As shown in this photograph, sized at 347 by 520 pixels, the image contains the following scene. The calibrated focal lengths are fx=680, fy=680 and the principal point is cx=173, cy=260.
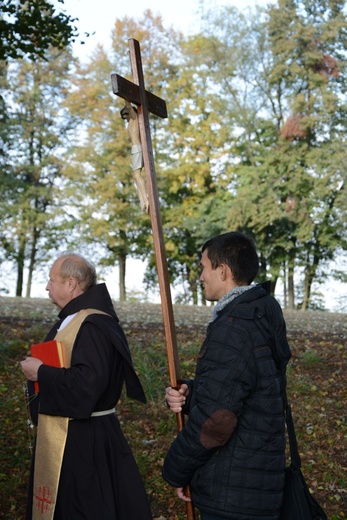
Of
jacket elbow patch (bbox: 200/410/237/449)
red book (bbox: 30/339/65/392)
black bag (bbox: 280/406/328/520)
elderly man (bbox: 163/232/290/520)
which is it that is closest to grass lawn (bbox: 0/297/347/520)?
red book (bbox: 30/339/65/392)

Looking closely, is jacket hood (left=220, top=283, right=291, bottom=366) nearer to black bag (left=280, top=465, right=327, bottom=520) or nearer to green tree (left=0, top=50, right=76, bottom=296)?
black bag (left=280, top=465, right=327, bottom=520)

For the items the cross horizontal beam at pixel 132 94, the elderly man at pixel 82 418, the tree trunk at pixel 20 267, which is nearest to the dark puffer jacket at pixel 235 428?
the elderly man at pixel 82 418

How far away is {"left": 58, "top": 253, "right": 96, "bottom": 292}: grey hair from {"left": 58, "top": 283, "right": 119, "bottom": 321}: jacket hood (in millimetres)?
54

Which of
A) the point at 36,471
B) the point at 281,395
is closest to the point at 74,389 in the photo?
the point at 36,471

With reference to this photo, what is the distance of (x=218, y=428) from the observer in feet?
9.61

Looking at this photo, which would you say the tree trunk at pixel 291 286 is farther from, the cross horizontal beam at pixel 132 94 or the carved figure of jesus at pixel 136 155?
the carved figure of jesus at pixel 136 155

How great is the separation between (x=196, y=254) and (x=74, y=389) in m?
24.9

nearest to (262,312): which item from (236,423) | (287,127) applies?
(236,423)

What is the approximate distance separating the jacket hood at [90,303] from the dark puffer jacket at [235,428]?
3.10 feet

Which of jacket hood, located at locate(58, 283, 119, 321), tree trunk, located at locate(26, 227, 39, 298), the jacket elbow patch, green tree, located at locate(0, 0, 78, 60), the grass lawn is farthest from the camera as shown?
tree trunk, located at locate(26, 227, 39, 298)

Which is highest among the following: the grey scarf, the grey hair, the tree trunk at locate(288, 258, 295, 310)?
the tree trunk at locate(288, 258, 295, 310)

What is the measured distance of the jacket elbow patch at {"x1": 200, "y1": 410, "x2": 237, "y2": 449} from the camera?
293 cm

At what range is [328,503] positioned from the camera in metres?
6.42

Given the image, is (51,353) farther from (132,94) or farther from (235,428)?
(132,94)
